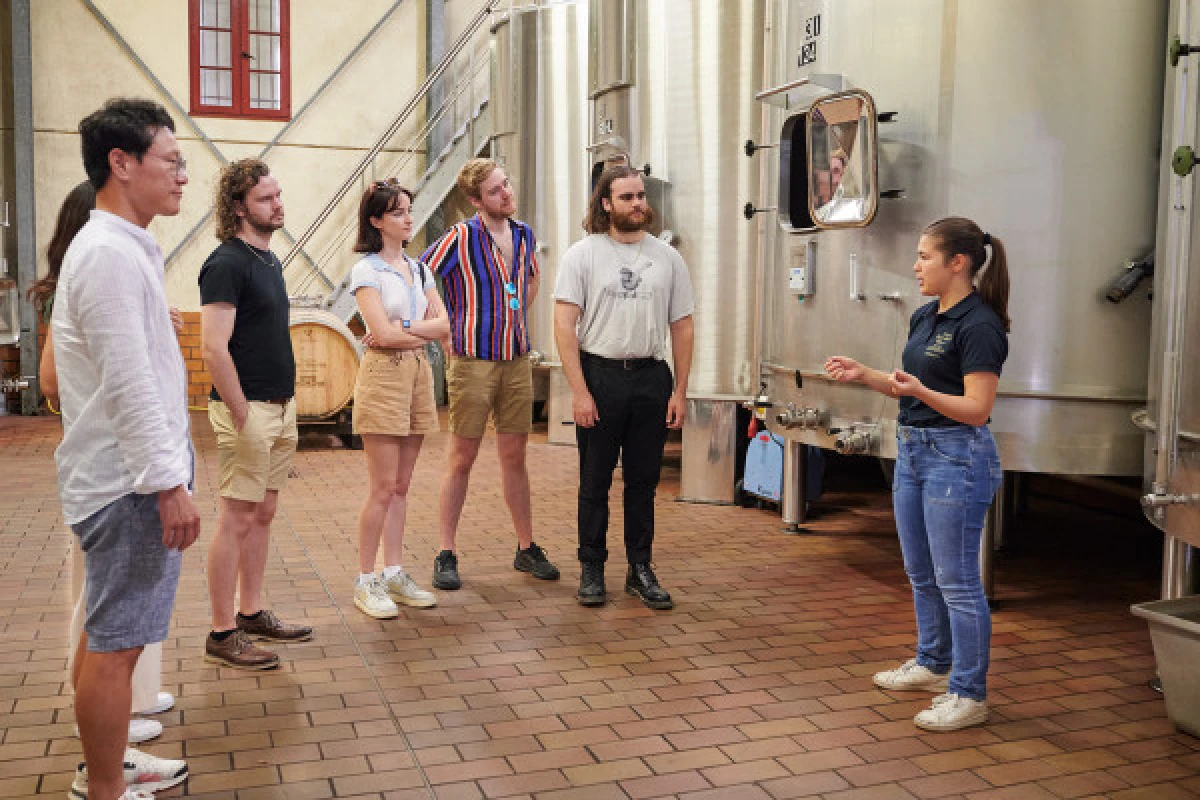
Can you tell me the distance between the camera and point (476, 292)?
4863 mm

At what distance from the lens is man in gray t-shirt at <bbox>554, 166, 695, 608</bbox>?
4574 millimetres

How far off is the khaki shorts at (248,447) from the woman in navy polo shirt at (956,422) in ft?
5.93

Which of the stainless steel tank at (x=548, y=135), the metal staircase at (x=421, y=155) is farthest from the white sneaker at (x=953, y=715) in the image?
the metal staircase at (x=421, y=155)

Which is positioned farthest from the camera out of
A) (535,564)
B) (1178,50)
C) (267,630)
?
(535,564)

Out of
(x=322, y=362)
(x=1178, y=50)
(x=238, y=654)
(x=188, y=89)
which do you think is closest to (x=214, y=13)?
(x=188, y=89)

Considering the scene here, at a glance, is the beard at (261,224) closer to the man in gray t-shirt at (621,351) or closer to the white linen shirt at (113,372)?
the man in gray t-shirt at (621,351)

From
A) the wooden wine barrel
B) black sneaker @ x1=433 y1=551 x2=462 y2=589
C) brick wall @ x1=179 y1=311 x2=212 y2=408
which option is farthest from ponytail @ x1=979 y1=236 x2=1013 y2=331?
brick wall @ x1=179 y1=311 x2=212 y2=408

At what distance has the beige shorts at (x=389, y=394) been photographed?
438cm

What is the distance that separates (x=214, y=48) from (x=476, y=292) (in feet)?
28.8

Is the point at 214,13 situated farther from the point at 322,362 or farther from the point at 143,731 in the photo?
the point at 143,731

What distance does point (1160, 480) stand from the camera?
12.6 ft

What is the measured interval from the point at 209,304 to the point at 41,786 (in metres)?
1.47

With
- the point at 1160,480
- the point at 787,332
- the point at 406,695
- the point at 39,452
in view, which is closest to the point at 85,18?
the point at 39,452

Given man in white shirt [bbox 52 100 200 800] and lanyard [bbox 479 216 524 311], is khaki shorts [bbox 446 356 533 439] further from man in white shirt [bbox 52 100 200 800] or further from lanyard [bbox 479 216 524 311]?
man in white shirt [bbox 52 100 200 800]
